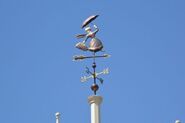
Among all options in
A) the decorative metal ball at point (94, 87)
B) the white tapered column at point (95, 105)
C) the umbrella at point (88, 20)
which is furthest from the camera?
the umbrella at point (88, 20)

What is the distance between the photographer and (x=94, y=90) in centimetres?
3206

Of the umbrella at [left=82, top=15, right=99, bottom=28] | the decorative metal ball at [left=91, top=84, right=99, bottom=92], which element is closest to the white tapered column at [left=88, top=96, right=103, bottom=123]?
the decorative metal ball at [left=91, top=84, right=99, bottom=92]

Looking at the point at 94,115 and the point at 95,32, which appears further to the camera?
the point at 95,32

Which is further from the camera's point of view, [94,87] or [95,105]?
[94,87]

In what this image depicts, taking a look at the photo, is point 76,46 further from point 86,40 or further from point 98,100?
point 98,100

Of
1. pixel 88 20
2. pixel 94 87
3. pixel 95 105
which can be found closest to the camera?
pixel 95 105

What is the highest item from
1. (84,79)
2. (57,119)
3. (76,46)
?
(76,46)

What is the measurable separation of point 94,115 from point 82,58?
3.52 m

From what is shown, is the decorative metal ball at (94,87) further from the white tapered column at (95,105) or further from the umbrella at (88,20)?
the umbrella at (88,20)

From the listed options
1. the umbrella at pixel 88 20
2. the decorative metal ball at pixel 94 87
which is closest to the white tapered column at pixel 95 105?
the decorative metal ball at pixel 94 87

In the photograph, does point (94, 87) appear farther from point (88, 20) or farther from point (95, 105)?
point (88, 20)

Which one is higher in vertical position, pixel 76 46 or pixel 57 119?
pixel 76 46

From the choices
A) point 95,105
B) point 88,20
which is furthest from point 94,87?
point 88,20

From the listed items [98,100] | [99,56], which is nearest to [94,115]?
[98,100]
